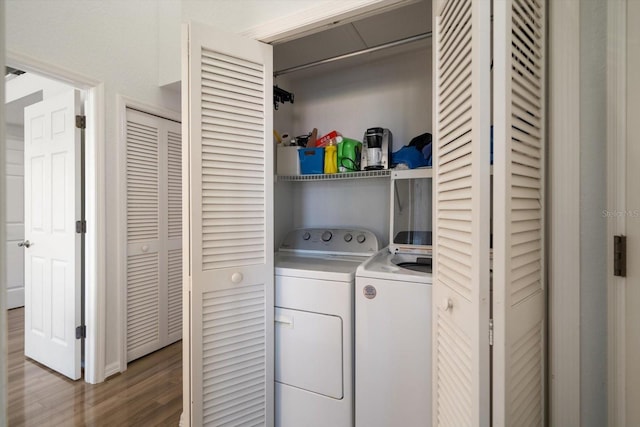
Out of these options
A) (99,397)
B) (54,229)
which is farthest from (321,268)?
(54,229)

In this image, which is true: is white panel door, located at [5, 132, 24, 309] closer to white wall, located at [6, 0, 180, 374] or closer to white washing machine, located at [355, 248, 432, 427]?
white wall, located at [6, 0, 180, 374]

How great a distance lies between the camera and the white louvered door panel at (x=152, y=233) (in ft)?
7.86

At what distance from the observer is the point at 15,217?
12.5ft

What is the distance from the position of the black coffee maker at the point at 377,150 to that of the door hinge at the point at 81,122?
2.11 meters

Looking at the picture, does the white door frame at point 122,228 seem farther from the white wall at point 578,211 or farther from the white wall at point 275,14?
the white wall at point 578,211

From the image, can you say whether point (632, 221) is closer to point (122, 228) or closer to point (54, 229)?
point (122, 228)

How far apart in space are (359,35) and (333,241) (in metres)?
1.41

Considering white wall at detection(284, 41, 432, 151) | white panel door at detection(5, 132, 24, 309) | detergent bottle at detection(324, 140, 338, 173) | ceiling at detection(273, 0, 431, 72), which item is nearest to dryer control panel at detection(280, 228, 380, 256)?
detergent bottle at detection(324, 140, 338, 173)

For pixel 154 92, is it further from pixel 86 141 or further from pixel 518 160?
pixel 518 160

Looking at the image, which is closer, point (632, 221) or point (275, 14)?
point (632, 221)

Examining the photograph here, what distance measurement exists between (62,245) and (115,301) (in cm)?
60

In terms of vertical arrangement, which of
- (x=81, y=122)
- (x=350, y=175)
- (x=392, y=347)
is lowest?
(x=392, y=347)

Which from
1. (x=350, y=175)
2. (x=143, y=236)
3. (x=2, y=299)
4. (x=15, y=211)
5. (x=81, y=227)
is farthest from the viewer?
(x=15, y=211)

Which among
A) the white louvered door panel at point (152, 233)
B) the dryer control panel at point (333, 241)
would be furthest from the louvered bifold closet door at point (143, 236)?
the dryer control panel at point (333, 241)
